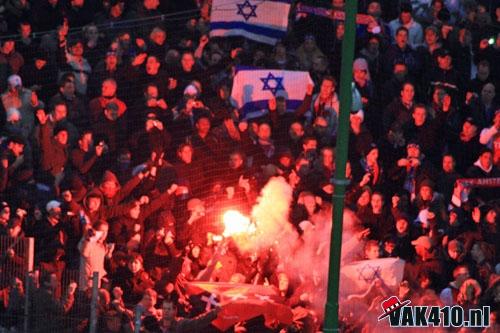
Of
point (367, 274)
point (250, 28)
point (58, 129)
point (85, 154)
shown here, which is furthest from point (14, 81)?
point (367, 274)

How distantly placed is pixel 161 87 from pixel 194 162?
43.5 inches

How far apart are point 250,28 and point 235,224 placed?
281 cm

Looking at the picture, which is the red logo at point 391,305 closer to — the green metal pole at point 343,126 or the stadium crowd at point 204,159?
the stadium crowd at point 204,159

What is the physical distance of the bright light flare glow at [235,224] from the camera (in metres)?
13.3

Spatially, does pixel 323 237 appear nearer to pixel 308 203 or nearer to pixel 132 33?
pixel 308 203

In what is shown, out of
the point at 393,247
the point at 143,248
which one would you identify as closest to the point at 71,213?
the point at 143,248

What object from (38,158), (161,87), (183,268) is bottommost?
(183,268)

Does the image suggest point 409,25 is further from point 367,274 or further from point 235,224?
point 235,224

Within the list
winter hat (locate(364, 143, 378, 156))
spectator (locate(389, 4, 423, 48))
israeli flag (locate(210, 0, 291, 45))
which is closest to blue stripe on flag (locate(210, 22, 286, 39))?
israeli flag (locate(210, 0, 291, 45))

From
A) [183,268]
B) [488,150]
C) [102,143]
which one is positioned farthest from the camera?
[488,150]

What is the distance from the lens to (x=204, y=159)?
13.8 m

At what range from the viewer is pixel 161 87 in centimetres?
1438

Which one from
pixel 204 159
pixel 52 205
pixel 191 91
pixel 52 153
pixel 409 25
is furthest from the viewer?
pixel 409 25

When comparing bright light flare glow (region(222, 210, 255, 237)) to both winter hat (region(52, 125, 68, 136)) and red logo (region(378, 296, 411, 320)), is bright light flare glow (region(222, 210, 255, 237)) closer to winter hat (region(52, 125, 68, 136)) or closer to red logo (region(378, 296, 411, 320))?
red logo (region(378, 296, 411, 320))
